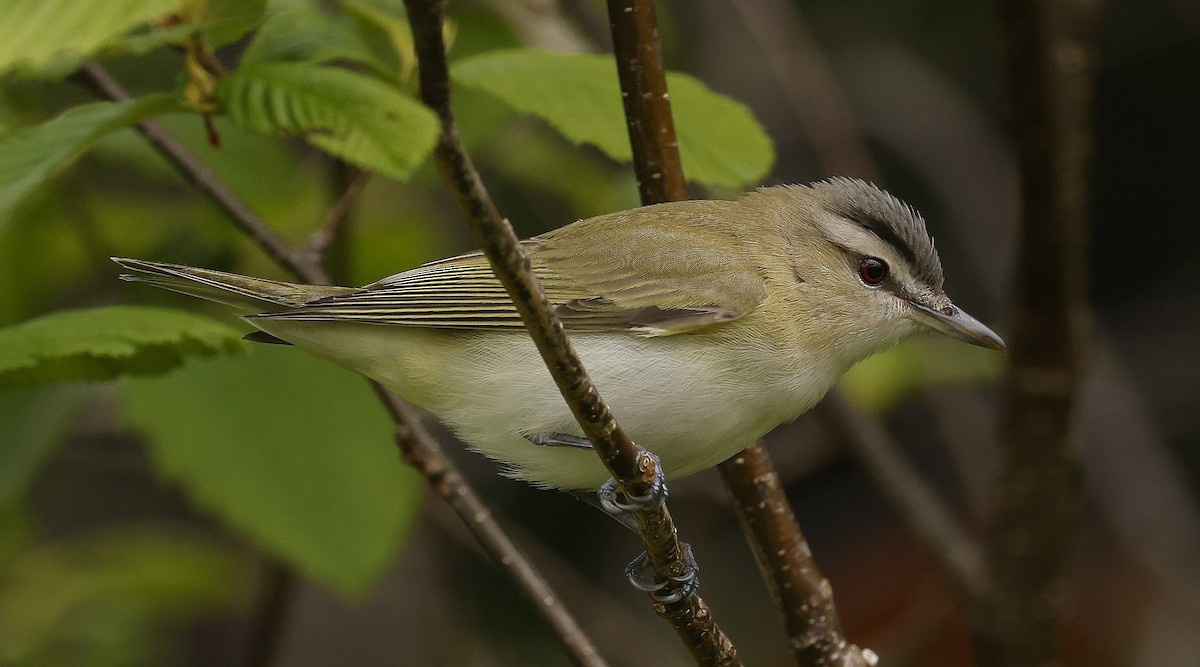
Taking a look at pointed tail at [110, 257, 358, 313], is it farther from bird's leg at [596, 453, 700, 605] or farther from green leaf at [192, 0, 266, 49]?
bird's leg at [596, 453, 700, 605]

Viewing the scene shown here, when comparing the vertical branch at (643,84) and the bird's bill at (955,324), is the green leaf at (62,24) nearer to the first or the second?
the vertical branch at (643,84)

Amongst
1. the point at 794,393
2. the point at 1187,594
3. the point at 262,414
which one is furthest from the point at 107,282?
the point at 1187,594

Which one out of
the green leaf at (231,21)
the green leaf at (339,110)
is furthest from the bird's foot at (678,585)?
the green leaf at (231,21)

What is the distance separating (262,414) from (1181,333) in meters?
4.82

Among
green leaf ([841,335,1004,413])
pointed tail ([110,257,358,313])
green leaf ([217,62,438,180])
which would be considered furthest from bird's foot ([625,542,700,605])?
green leaf ([841,335,1004,413])

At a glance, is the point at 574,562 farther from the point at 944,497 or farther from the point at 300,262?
the point at 300,262

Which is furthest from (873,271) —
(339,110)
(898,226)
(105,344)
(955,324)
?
(105,344)

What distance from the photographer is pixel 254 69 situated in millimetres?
2100

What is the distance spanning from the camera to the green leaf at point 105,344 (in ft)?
6.43

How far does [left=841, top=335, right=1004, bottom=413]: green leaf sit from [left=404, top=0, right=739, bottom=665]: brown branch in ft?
6.76

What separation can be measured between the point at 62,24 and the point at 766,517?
63.4 inches

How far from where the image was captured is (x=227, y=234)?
3.37 m

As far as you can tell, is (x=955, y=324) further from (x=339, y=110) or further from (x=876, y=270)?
(x=339, y=110)

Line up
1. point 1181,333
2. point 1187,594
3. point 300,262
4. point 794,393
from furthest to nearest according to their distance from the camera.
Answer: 1. point 1181,333
2. point 1187,594
3. point 300,262
4. point 794,393
